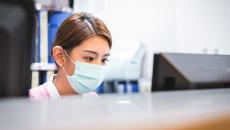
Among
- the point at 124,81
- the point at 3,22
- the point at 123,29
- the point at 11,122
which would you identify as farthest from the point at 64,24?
the point at 11,122

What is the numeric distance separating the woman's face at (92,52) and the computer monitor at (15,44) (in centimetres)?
45

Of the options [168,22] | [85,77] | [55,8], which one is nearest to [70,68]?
[85,77]

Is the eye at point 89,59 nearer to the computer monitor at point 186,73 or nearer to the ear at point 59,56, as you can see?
the ear at point 59,56

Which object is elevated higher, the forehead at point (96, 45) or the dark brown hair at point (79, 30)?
the dark brown hair at point (79, 30)

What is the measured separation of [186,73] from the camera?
0.70 metres

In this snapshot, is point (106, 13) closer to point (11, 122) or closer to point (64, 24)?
point (64, 24)

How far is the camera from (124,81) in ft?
3.32

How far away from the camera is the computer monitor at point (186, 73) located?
2.22 ft

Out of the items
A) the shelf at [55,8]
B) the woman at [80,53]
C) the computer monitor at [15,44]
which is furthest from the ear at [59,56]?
the computer monitor at [15,44]

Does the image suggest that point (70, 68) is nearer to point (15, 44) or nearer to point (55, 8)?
point (55, 8)

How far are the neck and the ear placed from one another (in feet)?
0.12

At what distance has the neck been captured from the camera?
2.60ft

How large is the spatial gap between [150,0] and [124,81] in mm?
324

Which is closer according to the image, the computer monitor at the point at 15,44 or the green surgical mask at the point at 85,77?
the computer monitor at the point at 15,44
